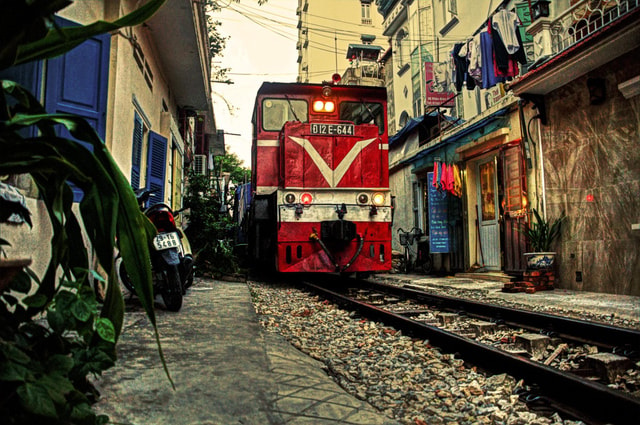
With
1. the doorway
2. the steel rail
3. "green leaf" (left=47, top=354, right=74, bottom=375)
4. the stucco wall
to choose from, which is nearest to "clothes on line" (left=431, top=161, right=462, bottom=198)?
the doorway

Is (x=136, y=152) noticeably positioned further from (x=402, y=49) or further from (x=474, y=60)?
(x=402, y=49)

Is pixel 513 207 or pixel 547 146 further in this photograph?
pixel 513 207

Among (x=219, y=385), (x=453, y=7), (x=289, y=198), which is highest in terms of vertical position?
(x=453, y=7)

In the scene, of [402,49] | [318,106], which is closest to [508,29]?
[318,106]

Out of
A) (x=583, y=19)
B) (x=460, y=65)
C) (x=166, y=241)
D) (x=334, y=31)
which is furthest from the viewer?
(x=334, y=31)

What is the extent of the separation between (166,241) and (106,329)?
9.77ft

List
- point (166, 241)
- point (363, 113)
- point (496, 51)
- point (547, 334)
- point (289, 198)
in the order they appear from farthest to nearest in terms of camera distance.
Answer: point (496, 51)
point (363, 113)
point (289, 198)
point (166, 241)
point (547, 334)

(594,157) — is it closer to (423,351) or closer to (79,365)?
(423,351)

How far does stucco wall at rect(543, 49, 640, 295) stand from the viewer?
666 centimetres

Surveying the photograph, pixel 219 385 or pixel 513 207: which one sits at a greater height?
pixel 513 207

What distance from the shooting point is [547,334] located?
12.8 feet

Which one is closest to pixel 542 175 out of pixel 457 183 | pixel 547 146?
pixel 547 146

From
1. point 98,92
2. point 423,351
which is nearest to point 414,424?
point 423,351

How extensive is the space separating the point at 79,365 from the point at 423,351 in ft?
8.68
